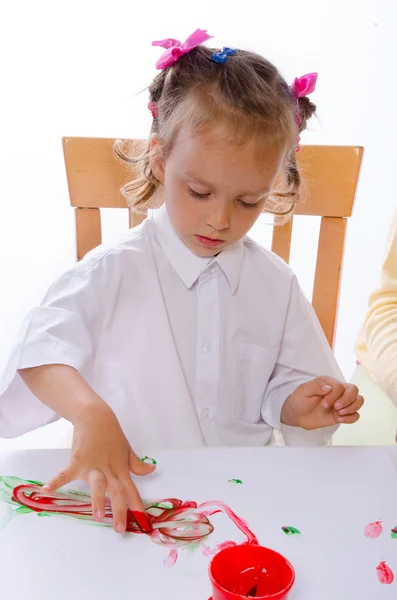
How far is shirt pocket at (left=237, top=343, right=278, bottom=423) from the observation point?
102 cm

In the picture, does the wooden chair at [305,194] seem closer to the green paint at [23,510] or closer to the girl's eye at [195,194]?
the girl's eye at [195,194]

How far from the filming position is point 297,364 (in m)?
1.02

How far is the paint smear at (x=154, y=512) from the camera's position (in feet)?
2.12

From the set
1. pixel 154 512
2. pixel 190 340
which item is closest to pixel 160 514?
pixel 154 512

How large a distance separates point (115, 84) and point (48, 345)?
115 centimetres

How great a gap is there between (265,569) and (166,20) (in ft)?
4.90

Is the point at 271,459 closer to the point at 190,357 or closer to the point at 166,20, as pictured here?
the point at 190,357

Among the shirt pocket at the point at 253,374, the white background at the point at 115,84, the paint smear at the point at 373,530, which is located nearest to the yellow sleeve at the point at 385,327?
the shirt pocket at the point at 253,374

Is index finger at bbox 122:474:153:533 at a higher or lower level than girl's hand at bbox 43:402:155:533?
lower

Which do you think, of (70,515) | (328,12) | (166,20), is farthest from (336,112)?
(70,515)

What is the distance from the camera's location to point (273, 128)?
860mm

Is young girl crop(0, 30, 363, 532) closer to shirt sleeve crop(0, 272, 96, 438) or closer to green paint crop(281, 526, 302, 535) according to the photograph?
shirt sleeve crop(0, 272, 96, 438)

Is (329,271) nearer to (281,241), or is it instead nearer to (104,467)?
(281,241)

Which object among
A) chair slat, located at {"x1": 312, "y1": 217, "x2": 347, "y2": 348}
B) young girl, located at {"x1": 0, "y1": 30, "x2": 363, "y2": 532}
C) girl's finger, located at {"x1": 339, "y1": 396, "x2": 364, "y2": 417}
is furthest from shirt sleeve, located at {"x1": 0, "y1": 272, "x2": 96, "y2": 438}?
chair slat, located at {"x1": 312, "y1": 217, "x2": 347, "y2": 348}
